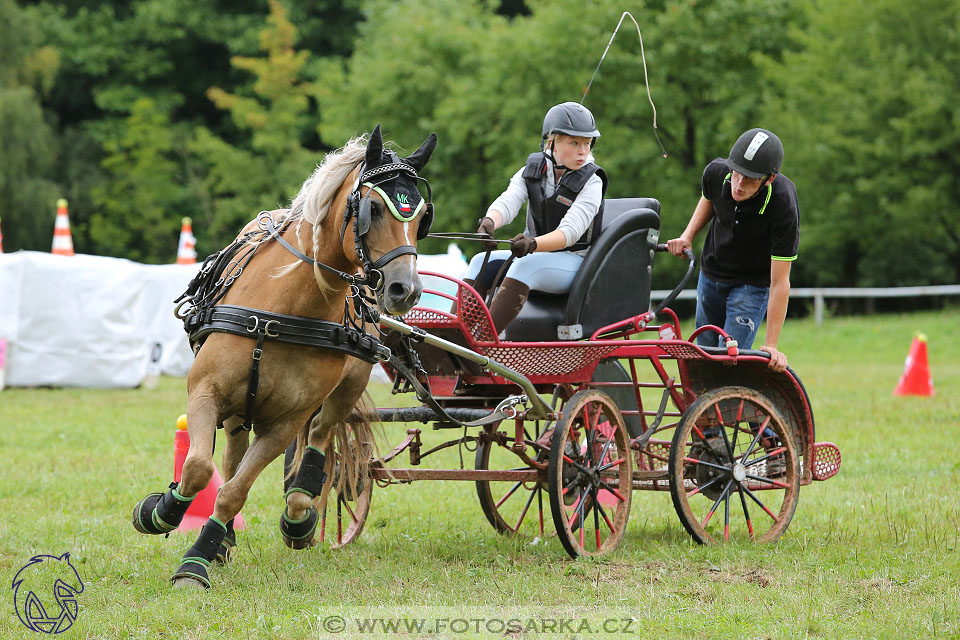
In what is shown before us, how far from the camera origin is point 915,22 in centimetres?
2288

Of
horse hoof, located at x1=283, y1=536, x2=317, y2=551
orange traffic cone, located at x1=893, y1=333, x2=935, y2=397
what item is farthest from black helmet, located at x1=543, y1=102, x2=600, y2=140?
orange traffic cone, located at x1=893, y1=333, x2=935, y2=397

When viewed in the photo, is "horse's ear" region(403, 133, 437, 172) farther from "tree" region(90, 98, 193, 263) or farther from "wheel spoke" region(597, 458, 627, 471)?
"tree" region(90, 98, 193, 263)

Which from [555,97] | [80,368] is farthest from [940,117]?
[80,368]

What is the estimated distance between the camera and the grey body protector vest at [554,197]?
5.36 meters

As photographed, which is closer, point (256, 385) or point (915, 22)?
point (256, 385)

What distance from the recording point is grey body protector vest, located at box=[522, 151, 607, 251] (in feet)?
17.6

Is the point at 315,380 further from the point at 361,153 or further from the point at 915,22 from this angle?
the point at 915,22

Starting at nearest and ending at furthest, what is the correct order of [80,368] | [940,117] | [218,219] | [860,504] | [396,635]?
1. [396,635]
2. [860,504]
3. [80,368]
4. [940,117]
5. [218,219]

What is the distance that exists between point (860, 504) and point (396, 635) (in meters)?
3.74

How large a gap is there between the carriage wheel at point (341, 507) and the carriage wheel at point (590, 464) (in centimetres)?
102

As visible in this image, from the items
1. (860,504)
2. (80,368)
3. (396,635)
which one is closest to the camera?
(396,635)

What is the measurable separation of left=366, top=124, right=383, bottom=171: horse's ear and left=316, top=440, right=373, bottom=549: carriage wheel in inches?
65.1

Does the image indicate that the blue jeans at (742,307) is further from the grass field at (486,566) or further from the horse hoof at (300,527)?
the horse hoof at (300,527)

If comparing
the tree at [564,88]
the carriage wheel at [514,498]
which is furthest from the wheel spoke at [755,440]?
the tree at [564,88]
